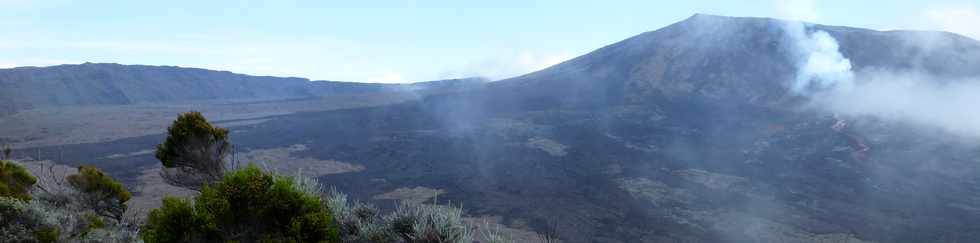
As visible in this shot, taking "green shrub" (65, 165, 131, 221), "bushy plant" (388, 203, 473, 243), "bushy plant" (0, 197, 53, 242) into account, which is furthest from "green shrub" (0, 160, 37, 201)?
"bushy plant" (388, 203, 473, 243)

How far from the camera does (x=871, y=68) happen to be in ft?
149

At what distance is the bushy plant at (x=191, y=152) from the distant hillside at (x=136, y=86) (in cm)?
6245

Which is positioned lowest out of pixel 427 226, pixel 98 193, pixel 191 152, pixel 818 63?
pixel 98 193

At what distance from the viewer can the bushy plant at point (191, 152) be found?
37.2 ft

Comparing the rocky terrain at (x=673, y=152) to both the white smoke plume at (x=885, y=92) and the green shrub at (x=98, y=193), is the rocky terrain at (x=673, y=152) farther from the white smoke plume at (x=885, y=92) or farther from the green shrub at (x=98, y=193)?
the green shrub at (x=98, y=193)

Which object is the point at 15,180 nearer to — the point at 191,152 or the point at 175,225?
the point at 191,152

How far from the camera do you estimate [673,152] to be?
1185 inches

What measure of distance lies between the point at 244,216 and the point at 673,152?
1045 inches

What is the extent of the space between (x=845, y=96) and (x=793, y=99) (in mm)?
3188

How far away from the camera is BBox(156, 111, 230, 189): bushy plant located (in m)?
11.3

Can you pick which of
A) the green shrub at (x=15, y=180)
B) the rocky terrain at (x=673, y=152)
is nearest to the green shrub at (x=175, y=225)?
the rocky terrain at (x=673, y=152)

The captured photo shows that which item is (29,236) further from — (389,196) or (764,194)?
(764,194)

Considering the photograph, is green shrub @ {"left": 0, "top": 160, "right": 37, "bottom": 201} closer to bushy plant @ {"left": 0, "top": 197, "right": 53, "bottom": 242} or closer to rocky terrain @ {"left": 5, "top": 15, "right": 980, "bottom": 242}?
bushy plant @ {"left": 0, "top": 197, "right": 53, "bottom": 242}

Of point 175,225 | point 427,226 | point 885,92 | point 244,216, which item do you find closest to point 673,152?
point 885,92
